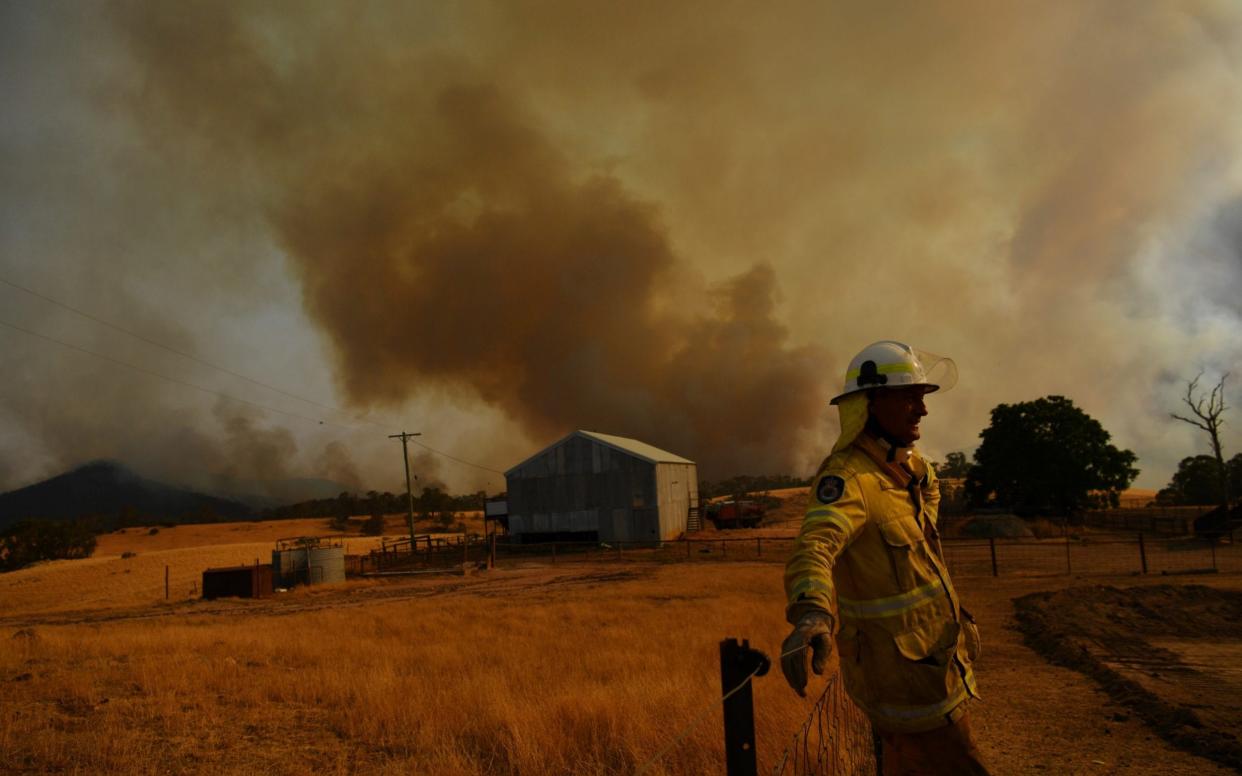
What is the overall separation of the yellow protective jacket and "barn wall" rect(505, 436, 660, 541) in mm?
41776

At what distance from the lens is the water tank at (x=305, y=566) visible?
31141 millimetres

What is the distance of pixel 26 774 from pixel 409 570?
3076cm

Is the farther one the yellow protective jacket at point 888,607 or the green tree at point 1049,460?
the green tree at point 1049,460

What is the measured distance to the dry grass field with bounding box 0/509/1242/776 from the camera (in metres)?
6.23

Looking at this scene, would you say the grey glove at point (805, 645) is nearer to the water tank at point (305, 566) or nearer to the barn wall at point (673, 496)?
the water tank at point (305, 566)

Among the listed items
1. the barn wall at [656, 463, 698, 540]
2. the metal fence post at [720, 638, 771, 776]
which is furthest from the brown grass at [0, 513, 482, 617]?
the metal fence post at [720, 638, 771, 776]

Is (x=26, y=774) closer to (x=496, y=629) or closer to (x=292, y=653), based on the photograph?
(x=292, y=653)

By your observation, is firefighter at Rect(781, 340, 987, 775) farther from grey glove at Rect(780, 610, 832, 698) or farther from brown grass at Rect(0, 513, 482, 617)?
brown grass at Rect(0, 513, 482, 617)

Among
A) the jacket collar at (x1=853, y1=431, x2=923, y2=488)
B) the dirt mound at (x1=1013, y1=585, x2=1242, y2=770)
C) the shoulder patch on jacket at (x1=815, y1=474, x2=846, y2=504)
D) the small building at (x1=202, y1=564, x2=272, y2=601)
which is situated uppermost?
the jacket collar at (x1=853, y1=431, x2=923, y2=488)

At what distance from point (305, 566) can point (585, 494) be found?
18572 millimetres

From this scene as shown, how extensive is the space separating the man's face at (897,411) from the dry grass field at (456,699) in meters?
1.54

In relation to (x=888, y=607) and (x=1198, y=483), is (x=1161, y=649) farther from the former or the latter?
(x=1198, y=483)

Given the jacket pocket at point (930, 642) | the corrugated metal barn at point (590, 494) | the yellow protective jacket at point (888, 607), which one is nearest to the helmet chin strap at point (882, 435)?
the yellow protective jacket at point (888, 607)

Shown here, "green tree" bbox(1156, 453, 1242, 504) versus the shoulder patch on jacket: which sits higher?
the shoulder patch on jacket
